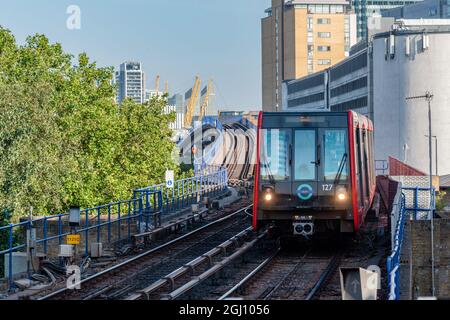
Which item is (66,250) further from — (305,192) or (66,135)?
(66,135)

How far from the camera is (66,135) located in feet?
161

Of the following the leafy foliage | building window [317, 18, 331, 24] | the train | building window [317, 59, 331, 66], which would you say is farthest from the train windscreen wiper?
building window [317, 18, 331, 24]

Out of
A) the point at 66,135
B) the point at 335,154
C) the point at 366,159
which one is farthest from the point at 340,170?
the point at 66,135

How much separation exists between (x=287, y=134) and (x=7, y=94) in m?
20.7

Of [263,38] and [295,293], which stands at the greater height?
[263,38]

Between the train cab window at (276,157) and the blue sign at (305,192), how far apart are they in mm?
393

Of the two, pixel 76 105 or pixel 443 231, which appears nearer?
pixel 443 231

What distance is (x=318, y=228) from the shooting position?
22.5 m

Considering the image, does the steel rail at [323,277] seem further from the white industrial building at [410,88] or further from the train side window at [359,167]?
the white industrial building at [410,88]

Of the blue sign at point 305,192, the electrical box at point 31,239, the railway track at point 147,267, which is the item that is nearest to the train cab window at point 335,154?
Answer: the blue sign at point 305,192

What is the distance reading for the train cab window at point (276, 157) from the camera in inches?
866

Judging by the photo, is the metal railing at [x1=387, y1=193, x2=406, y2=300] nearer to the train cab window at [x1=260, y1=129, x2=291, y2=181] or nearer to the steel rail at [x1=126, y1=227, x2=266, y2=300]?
the train cab window at [x1=260, y1=129, x2=291, y2=181]
